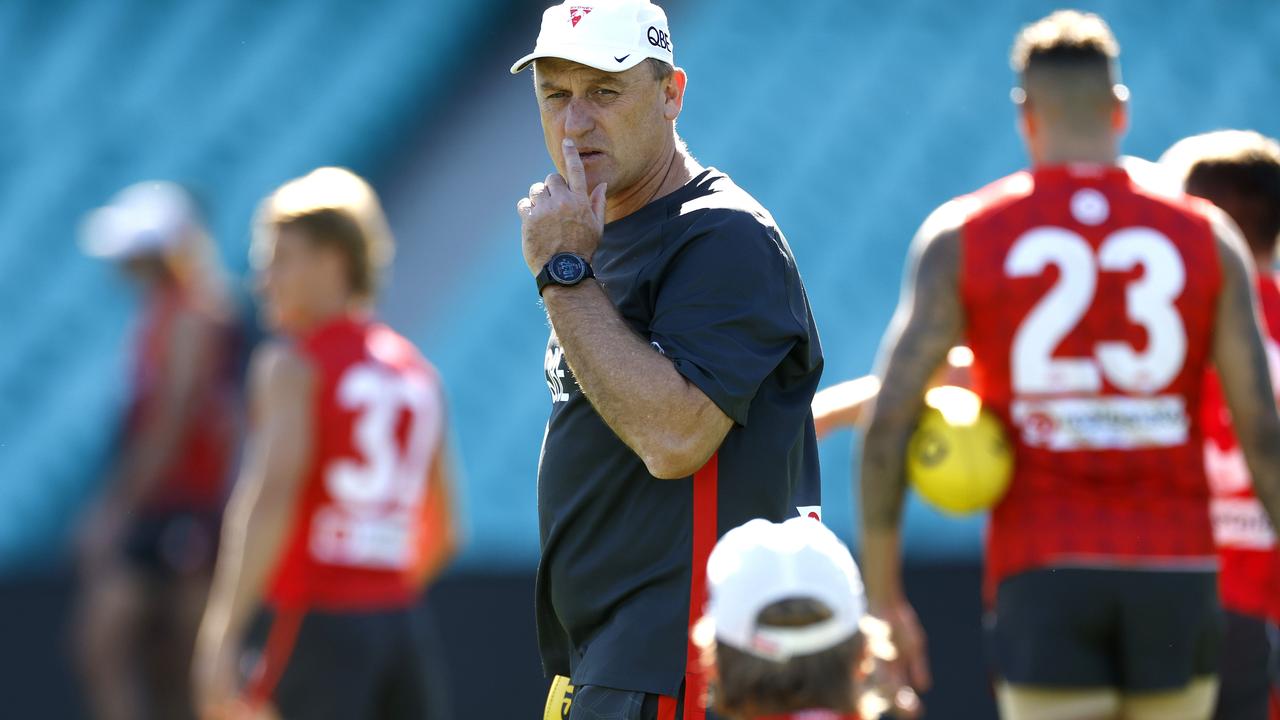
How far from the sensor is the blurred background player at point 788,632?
8.03 feet

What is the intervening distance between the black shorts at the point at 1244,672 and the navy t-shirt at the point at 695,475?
1.90 metres

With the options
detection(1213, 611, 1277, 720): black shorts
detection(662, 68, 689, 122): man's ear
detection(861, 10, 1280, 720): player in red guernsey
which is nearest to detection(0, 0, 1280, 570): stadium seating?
detection(1213, 611, 1277, 720): black shorts

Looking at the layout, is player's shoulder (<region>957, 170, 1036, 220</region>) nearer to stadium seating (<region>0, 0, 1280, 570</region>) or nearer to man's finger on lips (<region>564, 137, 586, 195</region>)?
man's finger on lips (<region>564, 137, 586, 195</region>)

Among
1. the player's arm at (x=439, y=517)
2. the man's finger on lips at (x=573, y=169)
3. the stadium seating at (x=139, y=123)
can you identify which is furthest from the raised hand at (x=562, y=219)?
the stadium seating at (x=139, y=123)

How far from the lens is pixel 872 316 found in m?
9.40

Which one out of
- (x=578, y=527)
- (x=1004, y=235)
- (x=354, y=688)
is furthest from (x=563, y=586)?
(x=354, y=688)

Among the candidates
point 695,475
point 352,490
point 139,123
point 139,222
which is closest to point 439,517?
point 352,490

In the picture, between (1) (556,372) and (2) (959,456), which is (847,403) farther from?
(1) (556,372)

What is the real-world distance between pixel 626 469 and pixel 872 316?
242 inches

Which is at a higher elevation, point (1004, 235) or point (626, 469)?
point (1004, 235)

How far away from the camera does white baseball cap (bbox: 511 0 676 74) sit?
3.50m

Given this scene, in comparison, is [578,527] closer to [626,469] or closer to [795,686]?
[626,469]

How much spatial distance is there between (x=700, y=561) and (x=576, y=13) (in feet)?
3.72

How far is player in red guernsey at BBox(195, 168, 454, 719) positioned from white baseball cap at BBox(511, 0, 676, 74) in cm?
255
